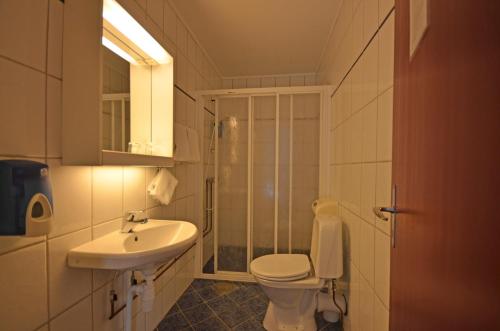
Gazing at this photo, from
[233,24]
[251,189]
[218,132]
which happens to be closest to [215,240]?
[251,189]

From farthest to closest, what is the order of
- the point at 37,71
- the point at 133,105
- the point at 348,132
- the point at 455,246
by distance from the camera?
1. the point at 348,132
2. the point at 133,105
3. the point at 37,71
4. the point at 455,246

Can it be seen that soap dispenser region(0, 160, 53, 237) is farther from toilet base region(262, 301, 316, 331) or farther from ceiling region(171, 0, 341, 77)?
ceiling region(171, 0, 341, 77)

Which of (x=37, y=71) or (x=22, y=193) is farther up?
(x=37, y=71)

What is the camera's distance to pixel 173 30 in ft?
5.67

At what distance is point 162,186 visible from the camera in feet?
4.76

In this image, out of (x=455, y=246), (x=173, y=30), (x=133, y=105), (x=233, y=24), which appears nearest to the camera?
(x=455, y=246)

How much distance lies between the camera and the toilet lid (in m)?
1.47

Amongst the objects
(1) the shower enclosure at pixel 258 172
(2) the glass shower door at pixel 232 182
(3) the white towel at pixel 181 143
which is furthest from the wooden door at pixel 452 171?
(2) the glass shower door at pixel 232 182

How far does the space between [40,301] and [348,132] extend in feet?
5.66

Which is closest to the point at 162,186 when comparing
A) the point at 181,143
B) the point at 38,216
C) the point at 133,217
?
the point at 133,217

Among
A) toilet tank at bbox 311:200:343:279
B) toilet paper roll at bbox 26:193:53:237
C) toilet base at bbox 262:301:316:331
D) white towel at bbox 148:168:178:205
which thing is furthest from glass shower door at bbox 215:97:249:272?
toilet paper roll at bbox 26:193:53:237

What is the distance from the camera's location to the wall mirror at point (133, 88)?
102 cm

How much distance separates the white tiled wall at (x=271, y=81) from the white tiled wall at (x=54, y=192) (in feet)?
6.21

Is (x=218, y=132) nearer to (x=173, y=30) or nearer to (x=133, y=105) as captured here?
(x=173, y=30)
